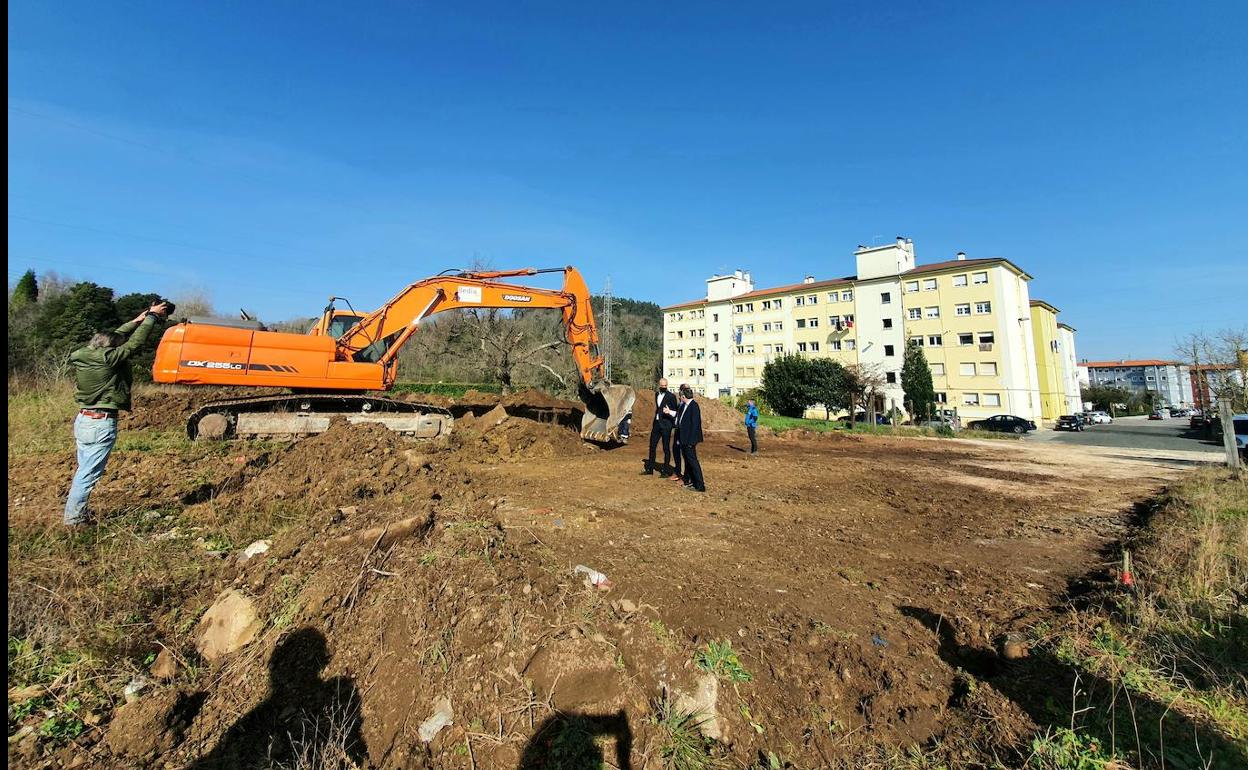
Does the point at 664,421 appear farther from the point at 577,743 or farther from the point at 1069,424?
the point at 1069,424

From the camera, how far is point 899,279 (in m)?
47.6

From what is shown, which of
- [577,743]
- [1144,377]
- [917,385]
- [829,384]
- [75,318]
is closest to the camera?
[577,743]

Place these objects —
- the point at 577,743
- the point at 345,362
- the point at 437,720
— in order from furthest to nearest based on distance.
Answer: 1. the point at 345,362
2. the point at 437,720
3. the point at 577,743

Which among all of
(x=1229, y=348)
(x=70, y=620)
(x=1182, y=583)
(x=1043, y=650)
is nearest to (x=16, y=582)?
(x=70, y=620)

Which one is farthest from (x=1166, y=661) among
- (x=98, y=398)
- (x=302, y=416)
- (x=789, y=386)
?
(x=789, y=386)

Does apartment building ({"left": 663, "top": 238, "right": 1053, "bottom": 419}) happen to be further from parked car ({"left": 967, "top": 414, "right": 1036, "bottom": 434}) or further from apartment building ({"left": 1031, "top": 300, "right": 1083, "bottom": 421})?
parked car ({"left": 967, "top": 414, "right": 1036, "bottom": 434})

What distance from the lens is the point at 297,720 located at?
312 cm

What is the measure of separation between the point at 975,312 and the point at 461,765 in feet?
166

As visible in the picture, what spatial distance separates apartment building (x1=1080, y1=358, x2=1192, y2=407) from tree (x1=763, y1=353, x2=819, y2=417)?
83.5 meters

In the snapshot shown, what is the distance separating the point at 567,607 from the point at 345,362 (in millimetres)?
9765

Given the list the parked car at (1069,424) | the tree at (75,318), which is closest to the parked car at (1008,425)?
the parked car at (1069,424)

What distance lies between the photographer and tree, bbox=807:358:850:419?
42.2 m

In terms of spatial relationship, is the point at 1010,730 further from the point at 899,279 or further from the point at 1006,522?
the point at 899,279

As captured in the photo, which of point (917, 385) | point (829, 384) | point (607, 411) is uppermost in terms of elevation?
point (829, 384)
